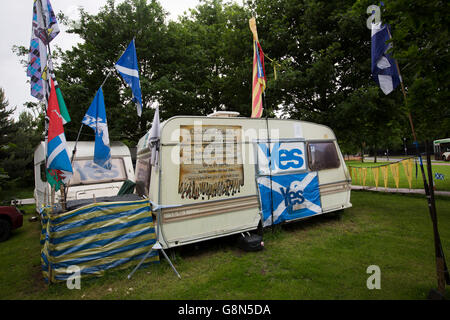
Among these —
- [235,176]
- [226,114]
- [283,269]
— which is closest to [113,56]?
[226,114]

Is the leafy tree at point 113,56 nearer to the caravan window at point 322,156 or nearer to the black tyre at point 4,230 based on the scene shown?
the black tyre at point 4,230

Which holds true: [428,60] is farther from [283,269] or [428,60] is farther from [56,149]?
[56,149]

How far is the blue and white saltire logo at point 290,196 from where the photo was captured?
18.4ft

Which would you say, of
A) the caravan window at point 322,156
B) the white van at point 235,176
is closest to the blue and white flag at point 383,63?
the white van at point 235,176

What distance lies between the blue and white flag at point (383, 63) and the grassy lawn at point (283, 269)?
10.3 feet

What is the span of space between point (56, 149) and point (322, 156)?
20.9 feet

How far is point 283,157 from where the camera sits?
5.97 meters

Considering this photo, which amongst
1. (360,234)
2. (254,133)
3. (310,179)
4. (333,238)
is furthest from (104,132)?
(360,234)

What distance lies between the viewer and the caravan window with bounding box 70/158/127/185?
724cm

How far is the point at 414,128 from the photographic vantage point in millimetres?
3465

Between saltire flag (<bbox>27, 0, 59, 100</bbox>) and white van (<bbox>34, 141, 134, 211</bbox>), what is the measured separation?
3.06 meters

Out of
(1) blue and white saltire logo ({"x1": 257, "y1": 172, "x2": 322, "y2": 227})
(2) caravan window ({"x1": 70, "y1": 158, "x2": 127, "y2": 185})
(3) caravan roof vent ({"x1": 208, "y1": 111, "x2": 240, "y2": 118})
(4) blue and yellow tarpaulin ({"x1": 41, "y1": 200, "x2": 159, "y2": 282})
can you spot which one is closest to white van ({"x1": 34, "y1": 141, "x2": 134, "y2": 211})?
(2) caravan window ({"x1": 70, "y1": 158, "x2": 127, "y2": 185})

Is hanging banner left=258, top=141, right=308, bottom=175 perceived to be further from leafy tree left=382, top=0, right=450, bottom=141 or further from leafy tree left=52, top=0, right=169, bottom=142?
leafy tree left=52, top=0, right=169, bottom=142
